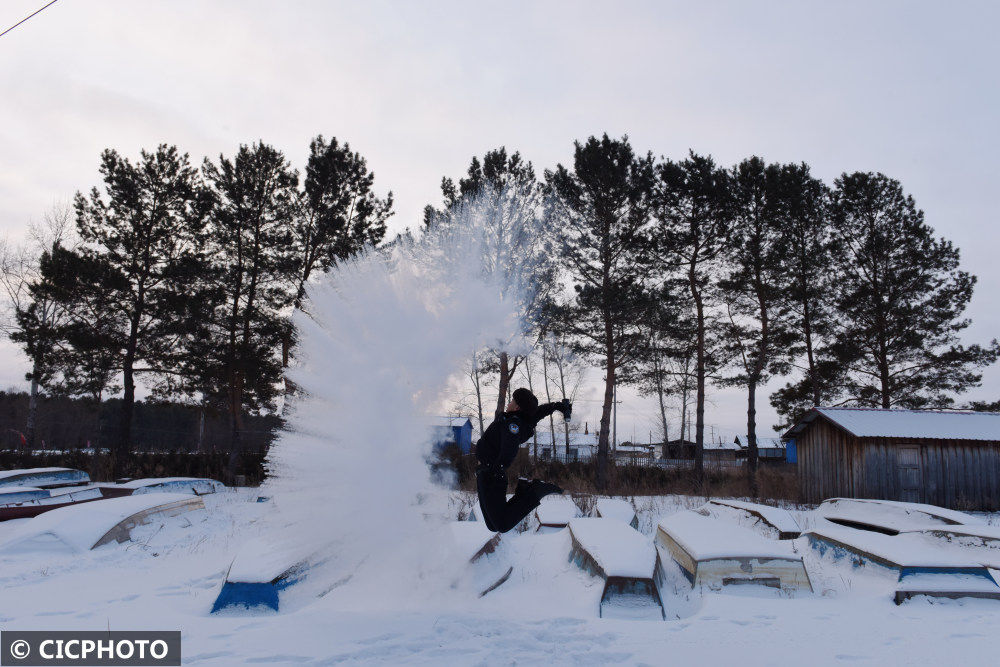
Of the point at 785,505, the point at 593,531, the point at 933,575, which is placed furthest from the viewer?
the point at 785,505

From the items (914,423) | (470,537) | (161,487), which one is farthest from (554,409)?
(914,423)

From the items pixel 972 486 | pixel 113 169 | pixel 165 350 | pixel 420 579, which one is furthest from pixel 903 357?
pixel 113 169

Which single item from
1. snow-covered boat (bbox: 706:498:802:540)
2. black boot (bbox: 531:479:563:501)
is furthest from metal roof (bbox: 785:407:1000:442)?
black boot (bbox: 531:479:563:501)

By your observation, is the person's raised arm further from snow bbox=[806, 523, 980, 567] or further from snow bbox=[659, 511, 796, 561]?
snow bbox=[806, 523, 980, 567]

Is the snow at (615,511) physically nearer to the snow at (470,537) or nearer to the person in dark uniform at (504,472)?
the snow at (470,537)

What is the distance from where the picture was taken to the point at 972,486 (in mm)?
21000

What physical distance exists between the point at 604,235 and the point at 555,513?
14077mm

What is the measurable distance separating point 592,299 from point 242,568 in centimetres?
1791

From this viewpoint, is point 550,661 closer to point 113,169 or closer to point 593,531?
point 593,531

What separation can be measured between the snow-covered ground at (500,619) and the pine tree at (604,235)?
50.0 ft

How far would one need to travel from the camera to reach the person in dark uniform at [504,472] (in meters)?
6.82

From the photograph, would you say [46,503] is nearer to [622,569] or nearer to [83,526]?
[83,526]

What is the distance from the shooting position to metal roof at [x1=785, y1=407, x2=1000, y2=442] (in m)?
20.9

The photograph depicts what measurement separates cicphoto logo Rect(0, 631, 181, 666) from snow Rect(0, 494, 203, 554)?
4865mm
